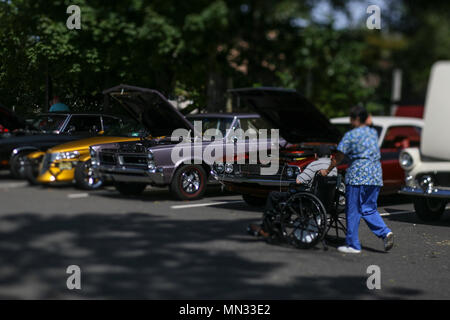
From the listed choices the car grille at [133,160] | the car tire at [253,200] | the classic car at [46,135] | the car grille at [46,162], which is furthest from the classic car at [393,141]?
the car grille at [46,162]

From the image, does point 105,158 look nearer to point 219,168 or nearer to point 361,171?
point 361,171

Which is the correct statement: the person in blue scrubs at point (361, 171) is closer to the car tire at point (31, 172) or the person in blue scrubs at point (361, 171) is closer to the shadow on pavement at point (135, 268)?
the shadow on pavement at point (135, 268)

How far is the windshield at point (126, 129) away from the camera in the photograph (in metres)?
4.35

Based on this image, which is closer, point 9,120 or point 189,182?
point 9,120

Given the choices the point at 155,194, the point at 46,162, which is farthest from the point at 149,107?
the point at 155,194

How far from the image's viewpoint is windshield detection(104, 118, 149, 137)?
4.35 m

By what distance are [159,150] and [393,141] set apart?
6.97m

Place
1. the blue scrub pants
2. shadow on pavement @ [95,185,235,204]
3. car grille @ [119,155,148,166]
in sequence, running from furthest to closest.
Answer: shadow on pavement @ [95,185,235,204] → the blue scrub pants → car grille @ [119,155,148,166]

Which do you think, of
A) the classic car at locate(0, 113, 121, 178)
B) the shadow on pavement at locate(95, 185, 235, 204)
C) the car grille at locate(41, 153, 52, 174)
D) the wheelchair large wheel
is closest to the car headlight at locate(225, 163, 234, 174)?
the shadow on pavement at locate(95, 185, 235, 204)

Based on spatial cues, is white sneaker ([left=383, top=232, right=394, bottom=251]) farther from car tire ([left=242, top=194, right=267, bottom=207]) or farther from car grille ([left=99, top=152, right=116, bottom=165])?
car tire ([left=242, top=194, right=267, bottom=207])

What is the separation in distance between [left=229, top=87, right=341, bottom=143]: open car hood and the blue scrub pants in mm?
3246

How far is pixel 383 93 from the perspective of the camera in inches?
1350

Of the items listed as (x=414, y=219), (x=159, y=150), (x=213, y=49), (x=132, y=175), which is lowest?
(x=414, y=219)

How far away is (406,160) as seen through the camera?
35.2 ft
